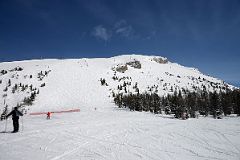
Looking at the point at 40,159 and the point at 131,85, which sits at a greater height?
the point at 131,85

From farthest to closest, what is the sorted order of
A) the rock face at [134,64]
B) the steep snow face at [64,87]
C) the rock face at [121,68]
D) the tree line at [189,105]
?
the rock face at [134,64] → the rock face at [121,68] → the steep snow face at [64,87] → the tree line at [189,105]

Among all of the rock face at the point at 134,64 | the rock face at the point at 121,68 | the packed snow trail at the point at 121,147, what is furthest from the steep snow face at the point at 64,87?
the packed snow trail at the point at 121,147

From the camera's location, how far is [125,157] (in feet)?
35.3

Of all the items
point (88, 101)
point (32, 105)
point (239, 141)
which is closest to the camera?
point (239, 141)

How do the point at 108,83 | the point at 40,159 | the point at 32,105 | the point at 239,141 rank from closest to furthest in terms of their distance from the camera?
1. the point at 40,159
2. the point at 239,141
3. the point at 32,105
4. the point at 108,83

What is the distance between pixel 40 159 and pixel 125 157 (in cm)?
398

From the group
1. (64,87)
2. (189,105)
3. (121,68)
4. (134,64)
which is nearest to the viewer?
(189,105)

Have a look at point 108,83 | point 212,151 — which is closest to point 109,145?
point 212,151

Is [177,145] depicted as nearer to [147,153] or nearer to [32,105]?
[147,153]

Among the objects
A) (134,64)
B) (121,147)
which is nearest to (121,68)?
(134,64)

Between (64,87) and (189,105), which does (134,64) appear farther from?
(189,105)

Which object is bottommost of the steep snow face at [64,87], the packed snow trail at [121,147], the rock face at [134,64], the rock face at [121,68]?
the packed snow trail at [121,147]

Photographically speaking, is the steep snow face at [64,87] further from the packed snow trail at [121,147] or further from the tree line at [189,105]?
the packed snow trail at [121,147]

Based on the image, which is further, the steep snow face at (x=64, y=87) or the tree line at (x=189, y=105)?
the steep snow face at (x=64, y=87)
